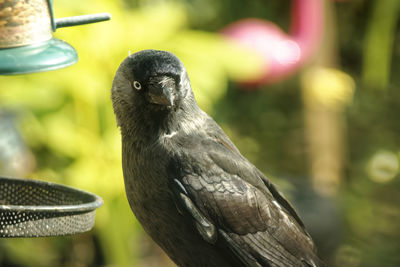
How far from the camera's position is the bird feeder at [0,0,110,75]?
2545 millimetres

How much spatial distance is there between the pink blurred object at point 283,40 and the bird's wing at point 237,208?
2.15 m

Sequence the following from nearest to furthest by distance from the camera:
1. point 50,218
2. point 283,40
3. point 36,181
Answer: point 50,218 < point 36,181 < point 283,40

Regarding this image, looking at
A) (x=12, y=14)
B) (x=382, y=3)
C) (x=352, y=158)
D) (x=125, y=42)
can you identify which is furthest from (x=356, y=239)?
(x=12, y=14)

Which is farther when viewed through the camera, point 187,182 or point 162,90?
point 187,182

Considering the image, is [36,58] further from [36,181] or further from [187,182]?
[187,182]

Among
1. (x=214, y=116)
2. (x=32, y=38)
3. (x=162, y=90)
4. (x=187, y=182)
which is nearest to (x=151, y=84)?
(x=162, y=90)

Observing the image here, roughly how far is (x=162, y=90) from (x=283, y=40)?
2710mm

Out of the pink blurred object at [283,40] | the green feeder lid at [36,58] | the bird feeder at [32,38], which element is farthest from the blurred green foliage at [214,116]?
the green feeder lid at [36,58]

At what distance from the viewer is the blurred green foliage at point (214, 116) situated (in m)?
4.66

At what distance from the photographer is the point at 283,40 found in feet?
17.1

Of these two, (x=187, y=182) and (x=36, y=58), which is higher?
(x=36, y=58)

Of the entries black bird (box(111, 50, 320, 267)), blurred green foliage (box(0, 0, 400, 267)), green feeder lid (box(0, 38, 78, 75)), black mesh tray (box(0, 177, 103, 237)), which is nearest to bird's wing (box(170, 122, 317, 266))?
black bird (box(111, 50, 320, 267))

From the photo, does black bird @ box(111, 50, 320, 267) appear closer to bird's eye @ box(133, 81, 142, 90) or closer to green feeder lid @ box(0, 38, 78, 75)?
bird's eye @ box(133, 81, 142, 90)

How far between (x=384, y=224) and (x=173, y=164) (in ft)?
12.1
